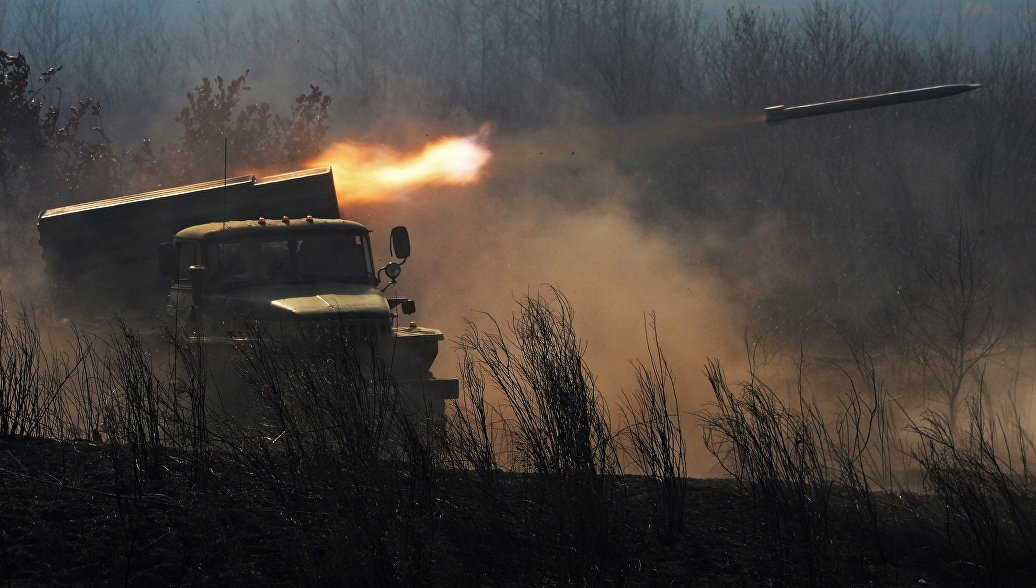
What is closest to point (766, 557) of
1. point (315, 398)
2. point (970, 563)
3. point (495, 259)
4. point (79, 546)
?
point (970, 563)

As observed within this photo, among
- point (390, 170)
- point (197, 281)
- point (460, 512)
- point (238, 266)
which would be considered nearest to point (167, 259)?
point (197, 281)

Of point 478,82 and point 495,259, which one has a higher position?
point 478,82

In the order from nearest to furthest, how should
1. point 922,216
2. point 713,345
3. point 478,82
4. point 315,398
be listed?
point 315,398
point 713,345
point 922,216
point 478,82

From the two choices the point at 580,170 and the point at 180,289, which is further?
the point at 580,170

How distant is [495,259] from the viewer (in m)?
30.2

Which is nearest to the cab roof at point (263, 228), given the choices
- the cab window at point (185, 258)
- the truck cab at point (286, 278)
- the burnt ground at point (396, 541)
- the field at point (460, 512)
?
the truck cab at point (286, 278)

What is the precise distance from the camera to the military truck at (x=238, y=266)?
11508mm

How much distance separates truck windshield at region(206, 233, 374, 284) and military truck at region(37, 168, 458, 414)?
1cm

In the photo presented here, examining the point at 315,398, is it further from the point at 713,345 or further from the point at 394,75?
the point at 394,75

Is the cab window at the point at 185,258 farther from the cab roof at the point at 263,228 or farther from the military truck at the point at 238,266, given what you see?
the cab roof at the point at 263,228

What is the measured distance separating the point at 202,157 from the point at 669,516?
25.3 metres

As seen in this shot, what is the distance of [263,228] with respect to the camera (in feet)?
40.2

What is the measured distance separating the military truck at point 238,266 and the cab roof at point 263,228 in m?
0.01

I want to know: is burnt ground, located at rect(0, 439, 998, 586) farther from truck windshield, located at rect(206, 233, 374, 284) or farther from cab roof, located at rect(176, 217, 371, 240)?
cab roof, located at rect(176, 217, 371, 240)
